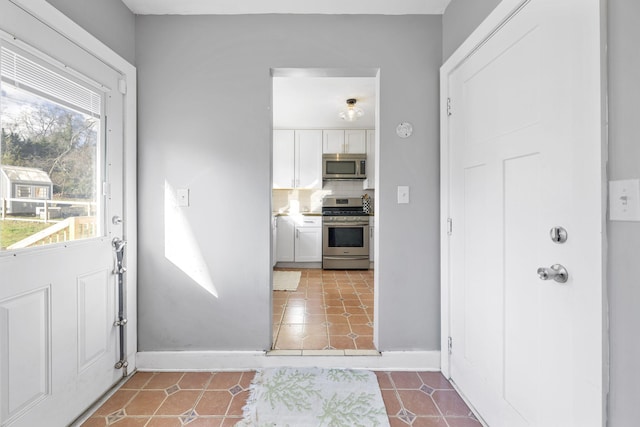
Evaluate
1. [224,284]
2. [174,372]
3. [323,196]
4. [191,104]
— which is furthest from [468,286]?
[323,196]

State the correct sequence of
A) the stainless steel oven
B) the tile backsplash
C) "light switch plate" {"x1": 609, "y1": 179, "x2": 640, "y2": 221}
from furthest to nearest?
the tile backsplash, the stainless steel oven, "light switch plate" {"x1": 609, "y1": 179, "x2": 640, "y2": 221}

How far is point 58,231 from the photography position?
55.1 inches

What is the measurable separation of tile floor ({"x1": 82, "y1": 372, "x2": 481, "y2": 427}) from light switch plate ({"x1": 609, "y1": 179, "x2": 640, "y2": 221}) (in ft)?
4.03

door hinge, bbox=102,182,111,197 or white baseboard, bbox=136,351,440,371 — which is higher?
door hinge, bbox=102,182,111,197

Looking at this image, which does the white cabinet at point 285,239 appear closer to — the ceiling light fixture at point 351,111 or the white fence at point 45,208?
the ceiling light fixture at point 351,111

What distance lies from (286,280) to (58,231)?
114 inches

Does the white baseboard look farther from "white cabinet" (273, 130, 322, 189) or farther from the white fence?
"white cabinet" (273, 130, 322, 189)

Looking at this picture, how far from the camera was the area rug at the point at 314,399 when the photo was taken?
4.89ft

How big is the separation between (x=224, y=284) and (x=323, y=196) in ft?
11.6

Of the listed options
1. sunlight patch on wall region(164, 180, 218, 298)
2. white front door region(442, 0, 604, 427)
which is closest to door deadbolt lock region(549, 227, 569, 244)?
white front door region(442, 0, 604, 427)

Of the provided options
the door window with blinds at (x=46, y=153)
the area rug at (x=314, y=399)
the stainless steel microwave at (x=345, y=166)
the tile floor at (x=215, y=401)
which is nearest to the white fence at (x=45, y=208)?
the door window with blinds at (x=46, y=153)

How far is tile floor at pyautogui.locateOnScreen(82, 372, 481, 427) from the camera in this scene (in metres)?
1.50

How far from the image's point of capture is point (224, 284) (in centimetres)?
197

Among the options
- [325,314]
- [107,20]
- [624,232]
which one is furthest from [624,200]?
[107,20]
